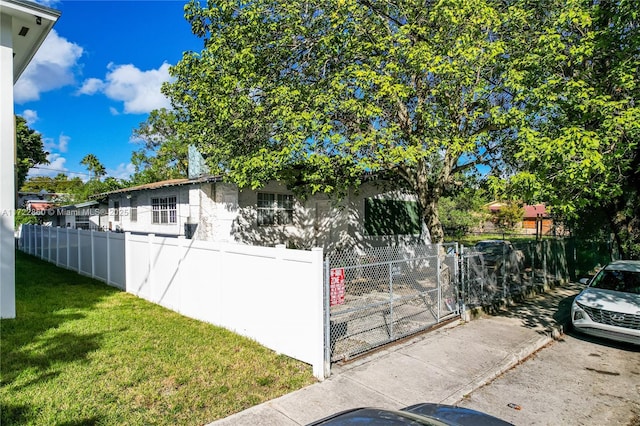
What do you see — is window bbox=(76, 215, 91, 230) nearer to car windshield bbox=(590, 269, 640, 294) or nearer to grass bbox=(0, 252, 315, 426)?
grass bbox=(0, 252, 315, 426)

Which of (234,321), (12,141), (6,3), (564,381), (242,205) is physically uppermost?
(6,3)

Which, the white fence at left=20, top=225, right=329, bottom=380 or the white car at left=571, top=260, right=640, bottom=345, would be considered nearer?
the white fence at left=20, top=225, right=329, bottom=380

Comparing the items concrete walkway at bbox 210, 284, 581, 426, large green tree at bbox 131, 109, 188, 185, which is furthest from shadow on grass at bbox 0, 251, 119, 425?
large green tree at bbox 131, 109, 188, 185

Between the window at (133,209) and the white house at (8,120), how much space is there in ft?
39.5

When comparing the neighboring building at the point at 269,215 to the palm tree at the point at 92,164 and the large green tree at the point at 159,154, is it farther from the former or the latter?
the palm tree at the point at 92,164

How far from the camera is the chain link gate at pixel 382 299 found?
589cm

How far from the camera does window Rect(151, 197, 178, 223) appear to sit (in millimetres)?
14352

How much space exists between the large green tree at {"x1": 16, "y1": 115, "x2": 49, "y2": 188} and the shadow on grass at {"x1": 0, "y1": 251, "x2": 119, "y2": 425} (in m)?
39.3

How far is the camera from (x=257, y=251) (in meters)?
6.42

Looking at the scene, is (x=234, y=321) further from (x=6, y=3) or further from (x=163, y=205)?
(x=163, y=205)

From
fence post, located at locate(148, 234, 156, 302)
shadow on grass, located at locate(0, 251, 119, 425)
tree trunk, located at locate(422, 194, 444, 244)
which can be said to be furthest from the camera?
tree trunk, located at locate(422, 194, 444, 244)

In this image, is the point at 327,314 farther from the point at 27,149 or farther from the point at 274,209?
the point at 27,149

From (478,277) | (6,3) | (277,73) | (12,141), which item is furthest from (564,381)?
(6,3)

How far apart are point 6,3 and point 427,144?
7957 mm
